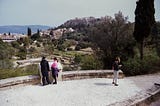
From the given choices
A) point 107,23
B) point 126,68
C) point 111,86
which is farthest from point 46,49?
point 111,86

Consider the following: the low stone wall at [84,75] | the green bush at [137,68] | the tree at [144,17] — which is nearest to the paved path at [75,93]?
the low stone wall at [84,75]

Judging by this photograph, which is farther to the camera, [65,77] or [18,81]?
[65,77]

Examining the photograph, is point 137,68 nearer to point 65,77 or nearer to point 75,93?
point 65,77

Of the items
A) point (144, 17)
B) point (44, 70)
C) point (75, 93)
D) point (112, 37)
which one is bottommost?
point (75, 93)

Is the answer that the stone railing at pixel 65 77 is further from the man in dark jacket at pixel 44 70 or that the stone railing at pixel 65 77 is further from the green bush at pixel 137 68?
the green bush at pixel 137 68

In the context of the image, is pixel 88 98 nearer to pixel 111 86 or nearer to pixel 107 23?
pixel 111 86

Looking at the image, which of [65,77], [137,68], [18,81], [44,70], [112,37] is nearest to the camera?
[18,81]

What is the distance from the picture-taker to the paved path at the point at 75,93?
7902mm

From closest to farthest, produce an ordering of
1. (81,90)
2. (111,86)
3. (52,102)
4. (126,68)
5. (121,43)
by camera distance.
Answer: (52,102)
(81,90)
(111,86)
(126,68)
(121,43)

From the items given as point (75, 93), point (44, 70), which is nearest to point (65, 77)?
point (44, 70)

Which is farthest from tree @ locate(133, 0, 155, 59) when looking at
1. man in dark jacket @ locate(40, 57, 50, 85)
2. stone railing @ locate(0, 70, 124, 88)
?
man in dark jacket @ locate(40, 57, 50, 85)

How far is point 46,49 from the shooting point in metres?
51.2

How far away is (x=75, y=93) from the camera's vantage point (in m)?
9.06

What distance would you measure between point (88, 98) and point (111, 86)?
2.16m
